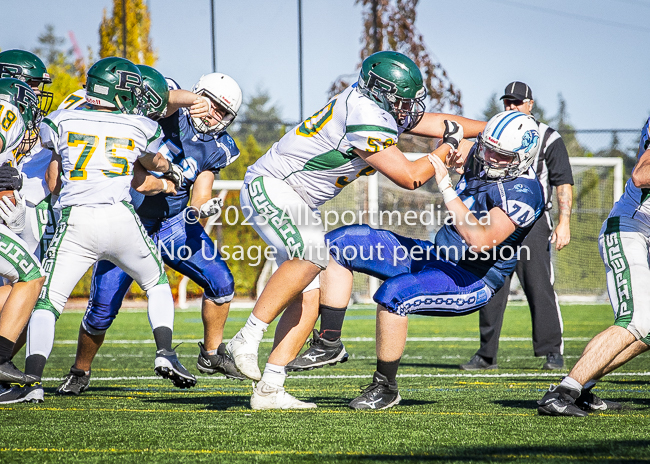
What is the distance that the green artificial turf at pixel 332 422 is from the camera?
2.73 metres

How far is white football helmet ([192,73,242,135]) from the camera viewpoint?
4.92 metres

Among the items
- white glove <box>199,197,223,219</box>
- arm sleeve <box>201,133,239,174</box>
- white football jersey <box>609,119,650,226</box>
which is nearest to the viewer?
white football jersey <box>609,119,650,226</box>

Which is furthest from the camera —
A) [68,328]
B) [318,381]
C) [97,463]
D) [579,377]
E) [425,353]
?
[68,328]

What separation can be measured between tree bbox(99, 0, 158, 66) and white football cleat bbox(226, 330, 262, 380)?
1692 cm

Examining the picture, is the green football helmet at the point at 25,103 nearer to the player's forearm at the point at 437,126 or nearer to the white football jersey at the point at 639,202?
the player's forearm at the point at 437,126

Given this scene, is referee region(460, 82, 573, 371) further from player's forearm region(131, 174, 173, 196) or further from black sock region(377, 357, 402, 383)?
player's forearm region(131, 174, 173, 196)

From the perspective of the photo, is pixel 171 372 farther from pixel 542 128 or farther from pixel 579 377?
pixel 542 128

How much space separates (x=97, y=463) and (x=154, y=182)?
2128mm

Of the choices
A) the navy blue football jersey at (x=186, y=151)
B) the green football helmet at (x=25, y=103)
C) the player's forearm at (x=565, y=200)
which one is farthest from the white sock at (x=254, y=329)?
the player's forearm at (x=565, y=200)

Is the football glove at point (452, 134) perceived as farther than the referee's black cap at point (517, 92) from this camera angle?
No

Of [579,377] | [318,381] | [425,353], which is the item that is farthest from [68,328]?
[579,377]

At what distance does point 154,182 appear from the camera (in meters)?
4.44

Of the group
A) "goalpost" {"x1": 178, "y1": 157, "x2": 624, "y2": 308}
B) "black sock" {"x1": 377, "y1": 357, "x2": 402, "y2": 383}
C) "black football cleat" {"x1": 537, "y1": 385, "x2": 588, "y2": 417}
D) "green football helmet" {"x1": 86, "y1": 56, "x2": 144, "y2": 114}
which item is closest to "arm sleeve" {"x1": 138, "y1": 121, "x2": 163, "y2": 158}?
"green football helmet" {"x1": 86, "y1": 56, "x2": 144, "y2": 114}

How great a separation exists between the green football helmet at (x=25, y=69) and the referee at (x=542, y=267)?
3398 mm
